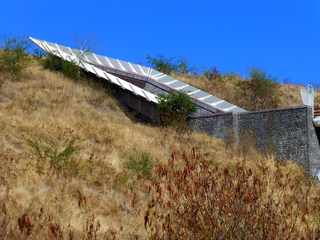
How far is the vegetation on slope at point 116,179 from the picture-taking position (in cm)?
508

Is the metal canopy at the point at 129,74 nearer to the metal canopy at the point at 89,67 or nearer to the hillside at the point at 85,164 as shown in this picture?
the metal canopy at the point at 89,67

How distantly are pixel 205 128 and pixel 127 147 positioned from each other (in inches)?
277

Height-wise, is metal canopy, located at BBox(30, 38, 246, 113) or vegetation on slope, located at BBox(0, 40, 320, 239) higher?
metal canopy, located at BBox(30, 38, 246, 113)

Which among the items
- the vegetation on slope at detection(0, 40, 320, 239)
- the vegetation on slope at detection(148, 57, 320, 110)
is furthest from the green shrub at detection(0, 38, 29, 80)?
the vegetation on slope at detection(148, 57, 320, 110)

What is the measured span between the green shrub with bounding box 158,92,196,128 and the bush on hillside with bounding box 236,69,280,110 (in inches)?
399

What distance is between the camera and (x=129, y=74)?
31.2 m

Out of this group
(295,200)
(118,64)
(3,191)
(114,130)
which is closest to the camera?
(295,200)

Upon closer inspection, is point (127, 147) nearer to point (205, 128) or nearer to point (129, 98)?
point (205, 128)

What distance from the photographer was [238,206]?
5020mm

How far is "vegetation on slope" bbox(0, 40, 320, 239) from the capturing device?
16.7ft

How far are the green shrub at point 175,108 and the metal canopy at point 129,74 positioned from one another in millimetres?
817

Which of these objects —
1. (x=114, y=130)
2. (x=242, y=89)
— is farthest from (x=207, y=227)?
(x=242, y=89)

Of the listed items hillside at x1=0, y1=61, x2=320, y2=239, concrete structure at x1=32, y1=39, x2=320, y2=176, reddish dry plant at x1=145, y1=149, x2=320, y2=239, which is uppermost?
concrete structure at x1=32, y1=39, x2=320, y2=176

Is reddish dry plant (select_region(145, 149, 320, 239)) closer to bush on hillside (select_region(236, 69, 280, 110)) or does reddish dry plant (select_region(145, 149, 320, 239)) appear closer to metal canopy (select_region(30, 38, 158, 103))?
metal canopy (select_region(30, 38, 158, 103))
